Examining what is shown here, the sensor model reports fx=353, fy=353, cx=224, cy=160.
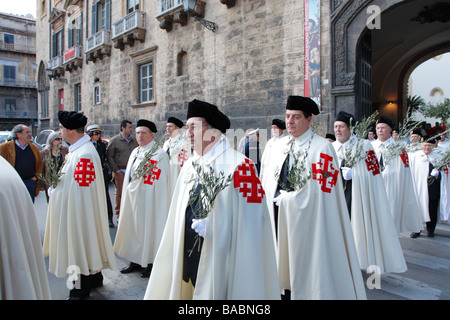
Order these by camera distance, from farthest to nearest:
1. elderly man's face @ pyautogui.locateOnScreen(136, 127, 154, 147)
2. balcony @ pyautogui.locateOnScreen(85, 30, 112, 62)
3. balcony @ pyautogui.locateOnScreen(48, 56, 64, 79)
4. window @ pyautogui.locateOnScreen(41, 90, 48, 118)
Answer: window @ pyautogui.locateOnScreen(41, 90, 48, 118)
balcony @ pyautogui.locateOnScreen(48, 56, 64, 79)
balcony @ pyautogui.locateOnScreen(85, 30, 112, 62)
elderly man's face @ pyautogui.locateOnScreen(136, 127, 154, 147)

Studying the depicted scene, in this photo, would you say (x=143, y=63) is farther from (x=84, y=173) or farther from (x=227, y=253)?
(x=227, y=253)

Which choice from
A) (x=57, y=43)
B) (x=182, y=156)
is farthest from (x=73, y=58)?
(x=182, y=156)

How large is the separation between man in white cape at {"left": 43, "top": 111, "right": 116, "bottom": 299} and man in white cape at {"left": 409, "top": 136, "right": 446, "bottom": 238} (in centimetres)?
551

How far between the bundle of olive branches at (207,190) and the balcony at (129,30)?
49.5 ft

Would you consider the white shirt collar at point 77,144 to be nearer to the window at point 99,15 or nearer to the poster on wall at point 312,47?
the poster on wall at point 312,47

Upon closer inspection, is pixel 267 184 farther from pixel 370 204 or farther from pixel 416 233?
pixel 416 233

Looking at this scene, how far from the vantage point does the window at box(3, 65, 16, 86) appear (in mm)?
44375

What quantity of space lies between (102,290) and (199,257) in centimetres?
219

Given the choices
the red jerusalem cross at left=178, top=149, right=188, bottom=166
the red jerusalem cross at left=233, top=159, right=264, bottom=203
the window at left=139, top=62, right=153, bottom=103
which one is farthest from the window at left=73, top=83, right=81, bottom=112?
the red jerusalem cross at left=233, top=159, right=264, bottom=203

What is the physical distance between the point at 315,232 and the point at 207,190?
1345 millimetres

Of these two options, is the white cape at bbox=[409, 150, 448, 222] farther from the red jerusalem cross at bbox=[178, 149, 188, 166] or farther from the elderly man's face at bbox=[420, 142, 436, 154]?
the red jerusalem cross at bbox=[178, 149, 188, 166]

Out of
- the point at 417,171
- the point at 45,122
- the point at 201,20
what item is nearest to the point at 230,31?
the point at 201,20

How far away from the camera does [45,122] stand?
90.8ft

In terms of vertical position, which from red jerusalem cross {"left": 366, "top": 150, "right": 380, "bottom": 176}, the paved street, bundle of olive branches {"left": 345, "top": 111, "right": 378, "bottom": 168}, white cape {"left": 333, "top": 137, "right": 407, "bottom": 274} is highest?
bundle of olive branches {"left": 345, "top": 111, "right": 378, "bottom": 168}
